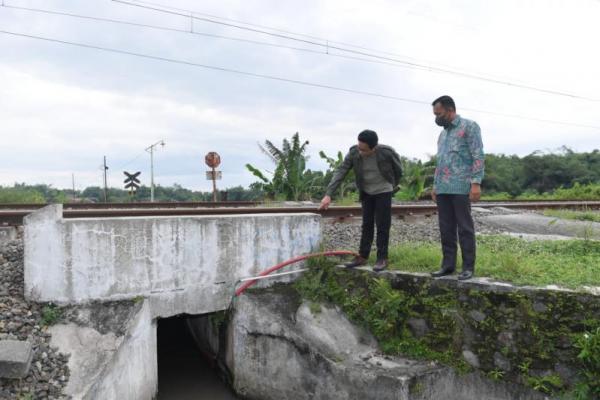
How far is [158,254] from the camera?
15.7ft

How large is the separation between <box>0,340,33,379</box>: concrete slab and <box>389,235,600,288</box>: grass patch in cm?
352

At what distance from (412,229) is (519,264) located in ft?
8.90

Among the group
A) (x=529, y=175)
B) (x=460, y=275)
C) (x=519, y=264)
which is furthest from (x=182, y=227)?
(x=529, y=175)

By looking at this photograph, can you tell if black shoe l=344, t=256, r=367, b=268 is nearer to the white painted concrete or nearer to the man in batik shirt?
the man in batik shirt

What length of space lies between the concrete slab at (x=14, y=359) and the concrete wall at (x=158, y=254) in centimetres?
73

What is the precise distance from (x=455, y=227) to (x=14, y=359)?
13.3 ft

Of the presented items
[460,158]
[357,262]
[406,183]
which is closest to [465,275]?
[460,158]

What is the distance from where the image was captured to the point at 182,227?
4867mm

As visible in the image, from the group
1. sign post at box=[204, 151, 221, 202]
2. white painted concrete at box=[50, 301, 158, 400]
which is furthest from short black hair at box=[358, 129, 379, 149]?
sign post at box=[204, 151, 221, 202]

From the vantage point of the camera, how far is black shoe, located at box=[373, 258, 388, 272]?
4.87 m

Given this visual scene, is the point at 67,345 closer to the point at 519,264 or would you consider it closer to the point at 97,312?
the point at 97,312

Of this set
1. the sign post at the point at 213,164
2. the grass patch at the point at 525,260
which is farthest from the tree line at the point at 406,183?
the grass patch at the point at 525,260

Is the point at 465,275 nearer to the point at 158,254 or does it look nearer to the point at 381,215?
the point at 381,215

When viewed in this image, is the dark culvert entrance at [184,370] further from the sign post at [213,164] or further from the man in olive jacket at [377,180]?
the sign post at [213,164]
